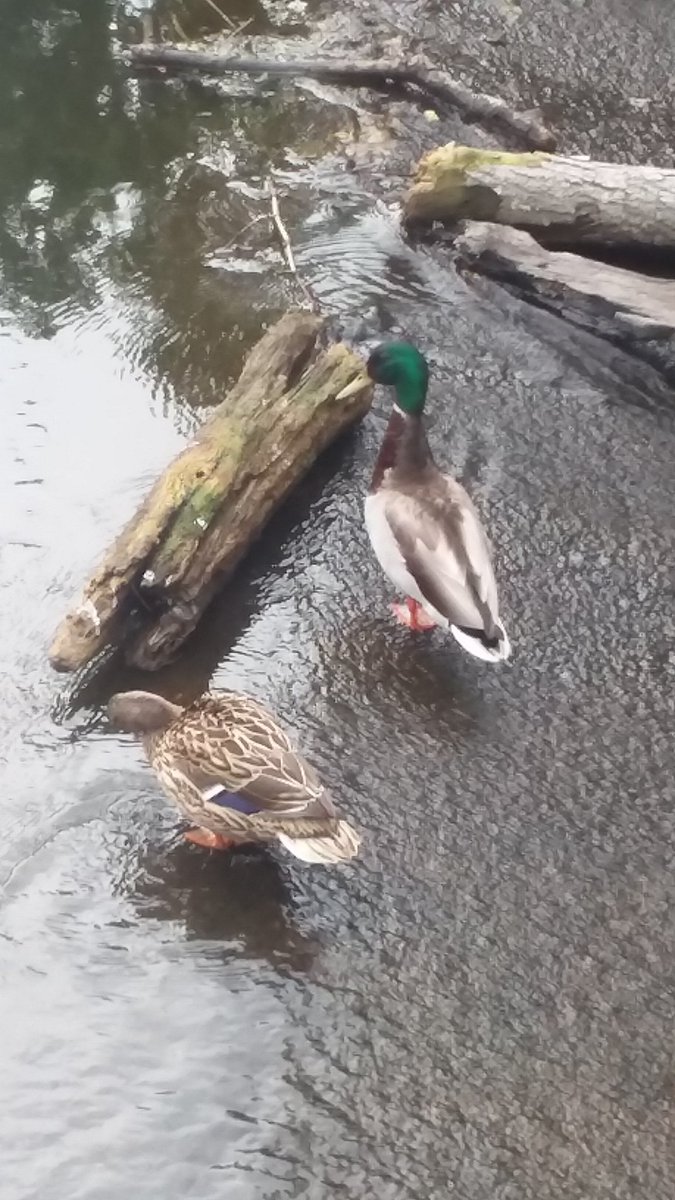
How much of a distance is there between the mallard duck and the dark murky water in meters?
0.25

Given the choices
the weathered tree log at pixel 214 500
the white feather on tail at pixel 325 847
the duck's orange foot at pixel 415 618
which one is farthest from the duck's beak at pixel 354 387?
the white feather on tail at pixel 325 847

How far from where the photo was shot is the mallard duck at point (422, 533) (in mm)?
3863

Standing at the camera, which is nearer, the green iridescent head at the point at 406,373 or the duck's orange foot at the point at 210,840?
the duck's orange foot at the point at 210,840

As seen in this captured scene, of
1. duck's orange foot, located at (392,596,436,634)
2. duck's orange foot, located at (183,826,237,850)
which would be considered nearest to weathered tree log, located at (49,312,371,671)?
duck's orange foot, located at (392,596,436,634)

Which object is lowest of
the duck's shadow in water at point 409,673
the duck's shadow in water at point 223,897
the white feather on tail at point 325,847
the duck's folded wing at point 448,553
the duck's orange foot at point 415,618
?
the duck's shadow in water at point 223,897

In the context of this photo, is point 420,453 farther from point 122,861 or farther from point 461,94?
point 461,94

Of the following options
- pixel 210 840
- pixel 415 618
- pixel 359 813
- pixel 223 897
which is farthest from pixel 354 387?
pixel 223 897

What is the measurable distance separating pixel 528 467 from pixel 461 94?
144 inches

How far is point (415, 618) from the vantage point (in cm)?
426

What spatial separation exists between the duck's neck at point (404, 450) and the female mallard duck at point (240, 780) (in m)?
1.21

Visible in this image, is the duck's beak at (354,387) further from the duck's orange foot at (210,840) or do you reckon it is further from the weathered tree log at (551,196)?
the duck's orange foot at (210,840)

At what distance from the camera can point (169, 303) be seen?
612 centimetres

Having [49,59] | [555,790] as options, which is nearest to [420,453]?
[555,790]

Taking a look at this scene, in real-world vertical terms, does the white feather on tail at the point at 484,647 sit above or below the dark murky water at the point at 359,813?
above
